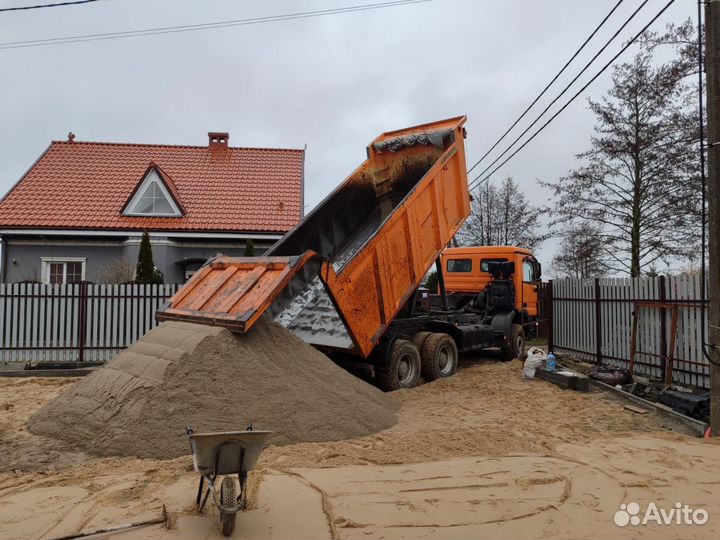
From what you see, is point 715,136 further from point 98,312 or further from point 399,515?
point 98,312

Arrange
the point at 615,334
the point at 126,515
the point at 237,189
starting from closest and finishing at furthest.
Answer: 1. the point at 126,515
2. the point at 615,334
3. the point at 237,189

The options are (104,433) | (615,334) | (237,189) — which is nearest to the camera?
(104,433)

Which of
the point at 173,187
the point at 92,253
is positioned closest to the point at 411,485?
the point at 92,253

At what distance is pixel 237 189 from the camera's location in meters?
19.3

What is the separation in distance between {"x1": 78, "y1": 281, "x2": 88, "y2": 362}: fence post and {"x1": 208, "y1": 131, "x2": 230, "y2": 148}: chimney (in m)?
10.8

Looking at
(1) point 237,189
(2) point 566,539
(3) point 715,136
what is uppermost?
(1) point 237,189

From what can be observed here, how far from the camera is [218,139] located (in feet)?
72.0

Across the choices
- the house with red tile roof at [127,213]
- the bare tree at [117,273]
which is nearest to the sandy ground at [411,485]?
the bare tree at [117,273]

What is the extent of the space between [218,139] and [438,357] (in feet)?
51.8

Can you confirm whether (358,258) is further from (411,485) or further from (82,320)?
(82,320)

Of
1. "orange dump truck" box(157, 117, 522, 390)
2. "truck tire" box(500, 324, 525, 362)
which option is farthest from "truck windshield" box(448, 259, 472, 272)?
"truck tire" box(500, 324, 525, 362)

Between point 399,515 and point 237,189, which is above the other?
point 237,189

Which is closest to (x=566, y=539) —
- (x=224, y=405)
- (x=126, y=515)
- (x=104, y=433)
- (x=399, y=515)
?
(x=399, y=515)

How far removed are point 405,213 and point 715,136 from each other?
170 inches
